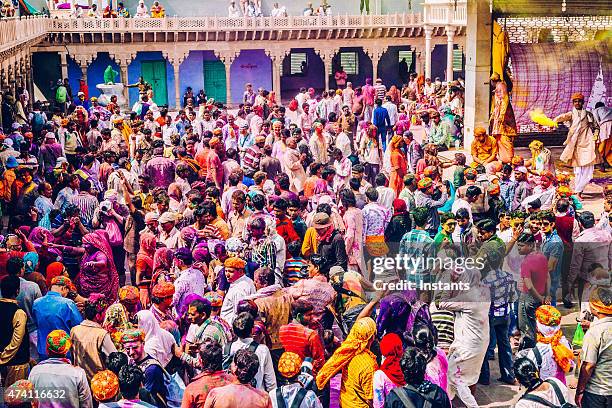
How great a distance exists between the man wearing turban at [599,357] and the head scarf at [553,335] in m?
0.24

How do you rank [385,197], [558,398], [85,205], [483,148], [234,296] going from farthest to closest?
[483,148]
[385,197]
[85,205]
[234,296]
[558,398]

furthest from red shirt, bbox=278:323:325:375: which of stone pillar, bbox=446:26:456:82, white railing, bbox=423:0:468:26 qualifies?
stone pillar, bbox=446:26:456:82

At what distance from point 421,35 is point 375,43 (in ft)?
5.98

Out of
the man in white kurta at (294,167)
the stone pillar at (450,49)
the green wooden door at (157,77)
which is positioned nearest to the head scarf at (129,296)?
the man in white kurta at (294,167)

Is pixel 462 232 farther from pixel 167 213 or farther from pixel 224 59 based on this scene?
pixel 224 59

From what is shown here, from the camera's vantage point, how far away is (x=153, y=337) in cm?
714

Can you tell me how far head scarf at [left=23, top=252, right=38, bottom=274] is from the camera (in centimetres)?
862

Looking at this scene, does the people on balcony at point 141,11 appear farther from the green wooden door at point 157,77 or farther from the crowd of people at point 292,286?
the crowd of people at point 292,286

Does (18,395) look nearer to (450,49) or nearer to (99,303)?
(99,303)

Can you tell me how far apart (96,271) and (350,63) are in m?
30.2

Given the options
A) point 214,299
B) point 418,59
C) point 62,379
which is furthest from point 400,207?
point 418,59

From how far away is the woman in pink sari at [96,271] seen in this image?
9.01 m

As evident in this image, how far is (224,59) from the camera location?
34.8 meters

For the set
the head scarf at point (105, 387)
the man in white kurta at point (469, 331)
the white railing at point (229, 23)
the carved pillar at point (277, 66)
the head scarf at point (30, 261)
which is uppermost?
the white railing at point (229, 23)
